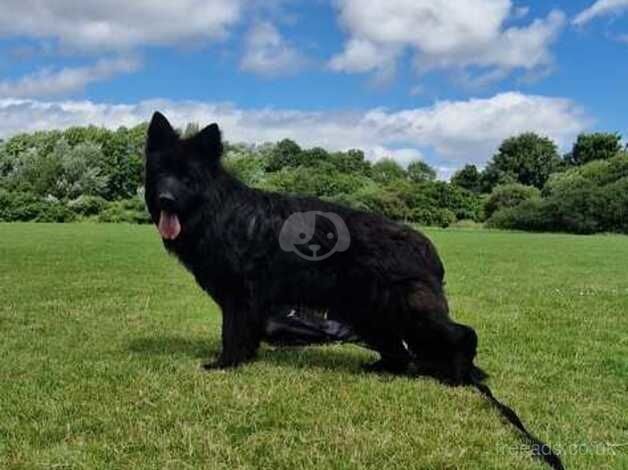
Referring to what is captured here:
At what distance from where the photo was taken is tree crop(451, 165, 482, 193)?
88.2m

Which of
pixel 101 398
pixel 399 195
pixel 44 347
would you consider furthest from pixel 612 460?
pixel 399 195

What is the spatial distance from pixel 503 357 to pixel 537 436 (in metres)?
2.79

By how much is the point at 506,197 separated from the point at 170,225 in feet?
229

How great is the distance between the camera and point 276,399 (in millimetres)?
5750

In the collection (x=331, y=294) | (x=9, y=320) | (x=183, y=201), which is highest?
(x=183, y=201)

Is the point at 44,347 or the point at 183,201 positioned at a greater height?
the point at 183,201

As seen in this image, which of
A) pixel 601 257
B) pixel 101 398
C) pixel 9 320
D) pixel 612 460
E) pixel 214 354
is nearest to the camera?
pixel 612 460

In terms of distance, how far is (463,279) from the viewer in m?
17.0

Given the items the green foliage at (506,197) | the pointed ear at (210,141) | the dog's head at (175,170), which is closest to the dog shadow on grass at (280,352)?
the dog's head at (175,170)

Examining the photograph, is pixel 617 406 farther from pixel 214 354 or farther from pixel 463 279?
pixel 463 279

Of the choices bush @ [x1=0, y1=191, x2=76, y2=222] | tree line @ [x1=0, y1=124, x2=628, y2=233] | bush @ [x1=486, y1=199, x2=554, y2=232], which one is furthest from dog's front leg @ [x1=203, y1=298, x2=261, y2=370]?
bush @ [x1=486, y1=199, x2=554, y2=232]

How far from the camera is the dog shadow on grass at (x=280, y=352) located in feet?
23.7

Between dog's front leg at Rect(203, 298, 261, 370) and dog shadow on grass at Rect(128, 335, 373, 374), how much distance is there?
14.3 inches

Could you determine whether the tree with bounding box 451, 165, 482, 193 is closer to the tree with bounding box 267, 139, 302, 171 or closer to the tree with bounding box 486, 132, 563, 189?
the tree with bounding box 486, 132, 563, 189
